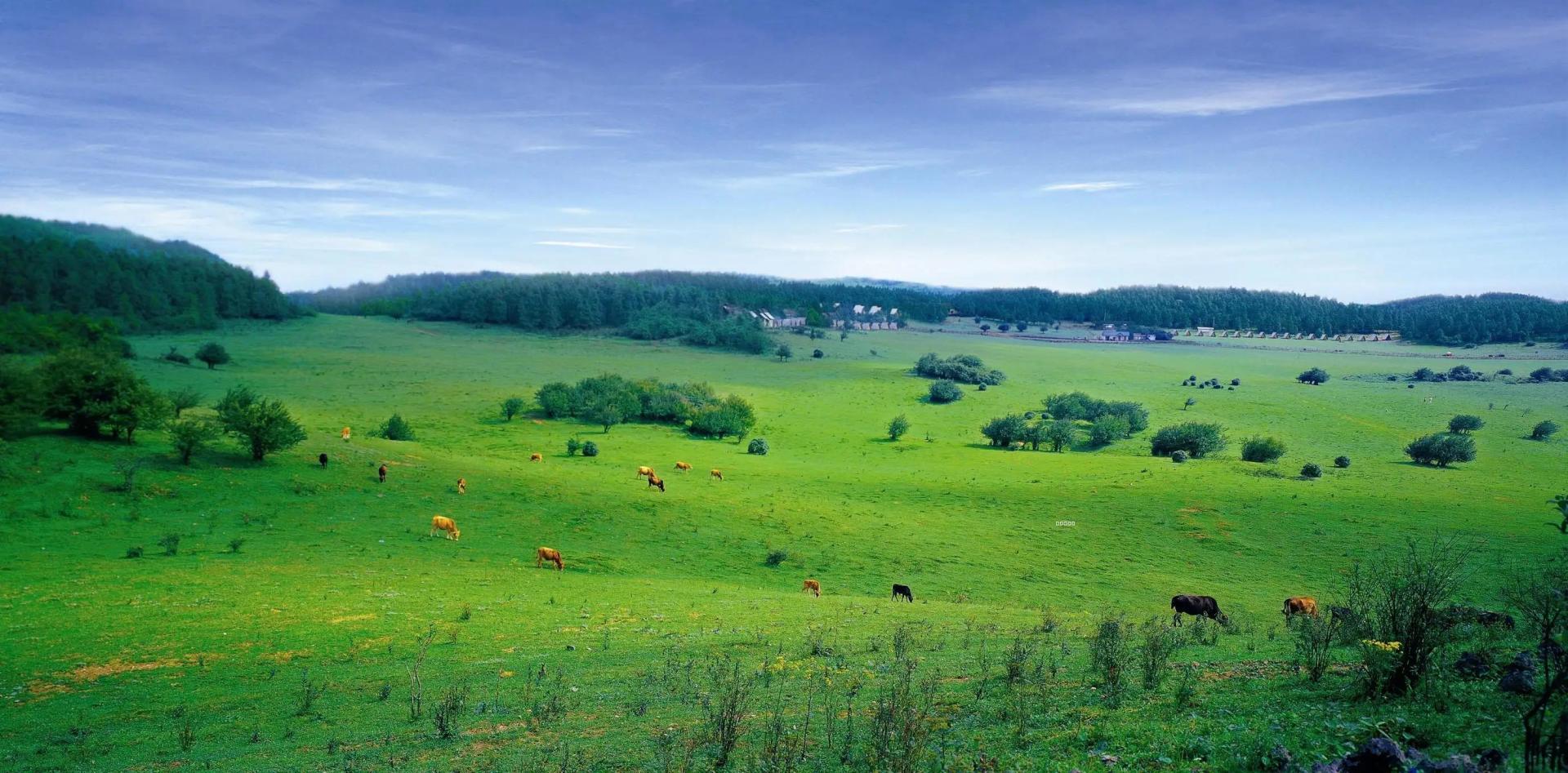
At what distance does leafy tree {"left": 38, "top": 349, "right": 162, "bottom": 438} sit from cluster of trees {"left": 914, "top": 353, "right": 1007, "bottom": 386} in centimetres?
8094

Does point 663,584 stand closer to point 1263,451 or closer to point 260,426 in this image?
Answer: point 260,426

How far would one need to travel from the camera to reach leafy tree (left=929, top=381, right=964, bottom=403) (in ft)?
284

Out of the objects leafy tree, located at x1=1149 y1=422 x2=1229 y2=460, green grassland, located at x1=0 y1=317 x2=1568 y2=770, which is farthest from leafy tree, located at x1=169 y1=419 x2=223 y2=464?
leafy tree, located at x1=1149 y1=422 x2=1229 y2=460

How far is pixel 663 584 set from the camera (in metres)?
24.6

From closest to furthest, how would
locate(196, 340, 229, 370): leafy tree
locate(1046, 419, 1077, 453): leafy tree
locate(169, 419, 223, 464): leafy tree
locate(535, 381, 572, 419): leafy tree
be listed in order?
1. locate(169, 419, 223, 464): leafy tree
2. locate(1046, 419, 1077, 453): leafy tree
3. locate(535, 381, 572, 419): leafy tree
4. locate(196, 340, 229, 370): leafy tree

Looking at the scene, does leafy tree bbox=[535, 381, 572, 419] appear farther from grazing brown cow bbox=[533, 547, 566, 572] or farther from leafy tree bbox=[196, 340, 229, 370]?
grazing brown cow bbox=[533, 547, 566, 572]

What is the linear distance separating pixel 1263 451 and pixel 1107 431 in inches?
469

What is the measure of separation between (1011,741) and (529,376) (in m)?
86.7

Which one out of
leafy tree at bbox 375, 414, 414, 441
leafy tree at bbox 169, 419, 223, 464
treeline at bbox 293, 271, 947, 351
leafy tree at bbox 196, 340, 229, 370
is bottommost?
leafy tree at bbox 375, 414, 414, 441

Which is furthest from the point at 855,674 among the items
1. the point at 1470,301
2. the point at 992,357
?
the point at 1470,301

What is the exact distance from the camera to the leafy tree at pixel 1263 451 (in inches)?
2195

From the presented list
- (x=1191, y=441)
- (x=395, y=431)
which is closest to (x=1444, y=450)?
(x=1191, y=441)

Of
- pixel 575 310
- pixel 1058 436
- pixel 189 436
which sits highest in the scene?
pixel 575 310

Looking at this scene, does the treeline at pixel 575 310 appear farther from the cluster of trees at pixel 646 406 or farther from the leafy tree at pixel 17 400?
the leafy tree at pixel 17 400
